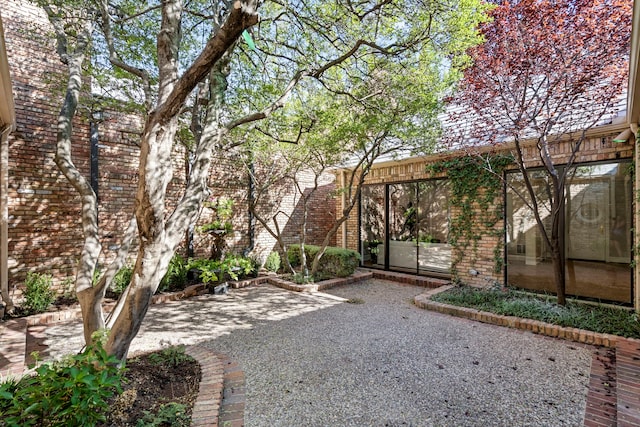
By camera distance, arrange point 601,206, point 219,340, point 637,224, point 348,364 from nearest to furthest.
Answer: point 348,364 < point 219,340 < point 637,224 < point 601,206

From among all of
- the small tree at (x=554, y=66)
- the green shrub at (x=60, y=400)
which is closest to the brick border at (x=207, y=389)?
the green shrub at (x=60, y=400)

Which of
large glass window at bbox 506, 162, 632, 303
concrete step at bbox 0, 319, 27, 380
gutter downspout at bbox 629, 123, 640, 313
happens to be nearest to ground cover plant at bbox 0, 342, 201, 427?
concrete step at bbox 0, 319, 27, 380

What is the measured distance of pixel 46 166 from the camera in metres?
5.12

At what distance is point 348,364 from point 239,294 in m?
3.64

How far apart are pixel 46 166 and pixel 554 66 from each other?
805 centimetres

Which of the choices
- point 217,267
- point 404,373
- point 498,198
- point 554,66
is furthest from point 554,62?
point 217,267

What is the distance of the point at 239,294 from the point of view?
20.7ft

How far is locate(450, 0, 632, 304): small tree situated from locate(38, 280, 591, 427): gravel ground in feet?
7.30

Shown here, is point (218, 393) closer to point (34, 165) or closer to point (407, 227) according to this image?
point (34, 165)

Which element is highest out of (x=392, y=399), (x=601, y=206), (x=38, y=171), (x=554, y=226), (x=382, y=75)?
(x=382, y=75)

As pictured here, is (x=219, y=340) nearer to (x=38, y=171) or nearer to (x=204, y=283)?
(x=204, y=283)

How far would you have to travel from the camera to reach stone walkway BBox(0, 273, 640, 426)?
8.04 ft

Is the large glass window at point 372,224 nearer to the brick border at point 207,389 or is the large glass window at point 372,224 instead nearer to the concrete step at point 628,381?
the concrete step at point 628,381

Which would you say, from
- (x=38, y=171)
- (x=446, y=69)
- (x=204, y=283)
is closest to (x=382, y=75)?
(x=446, y=69)
